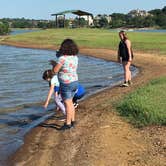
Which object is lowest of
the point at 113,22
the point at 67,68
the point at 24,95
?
the point at 113,22

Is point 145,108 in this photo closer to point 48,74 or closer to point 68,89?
point 68,89

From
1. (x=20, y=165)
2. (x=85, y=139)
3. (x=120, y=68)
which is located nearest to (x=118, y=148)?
(x=85, y=139)

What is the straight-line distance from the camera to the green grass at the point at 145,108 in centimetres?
862

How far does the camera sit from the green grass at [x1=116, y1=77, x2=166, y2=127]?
8619mm

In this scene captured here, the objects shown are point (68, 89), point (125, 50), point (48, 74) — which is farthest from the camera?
point (125, 50)

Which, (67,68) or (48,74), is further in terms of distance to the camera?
(48,74)

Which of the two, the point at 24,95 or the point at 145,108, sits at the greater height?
the point at 145,108

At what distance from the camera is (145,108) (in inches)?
361

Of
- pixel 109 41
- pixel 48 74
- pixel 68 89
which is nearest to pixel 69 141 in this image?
pixel 68 89

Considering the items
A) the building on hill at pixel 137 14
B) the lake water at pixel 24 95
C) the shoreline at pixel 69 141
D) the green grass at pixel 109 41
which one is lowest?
the building on hill at pixel 137 14

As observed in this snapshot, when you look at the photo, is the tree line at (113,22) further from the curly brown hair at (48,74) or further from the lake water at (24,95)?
the curly brown hair at (48,74)

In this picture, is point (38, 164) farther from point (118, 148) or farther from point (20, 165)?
point (118, 148)

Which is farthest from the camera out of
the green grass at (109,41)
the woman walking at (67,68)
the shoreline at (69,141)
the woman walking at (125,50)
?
the green grass at (109,41)

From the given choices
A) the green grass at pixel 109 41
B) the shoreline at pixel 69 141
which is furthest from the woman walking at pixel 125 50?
the green grass at pixel 109 41
